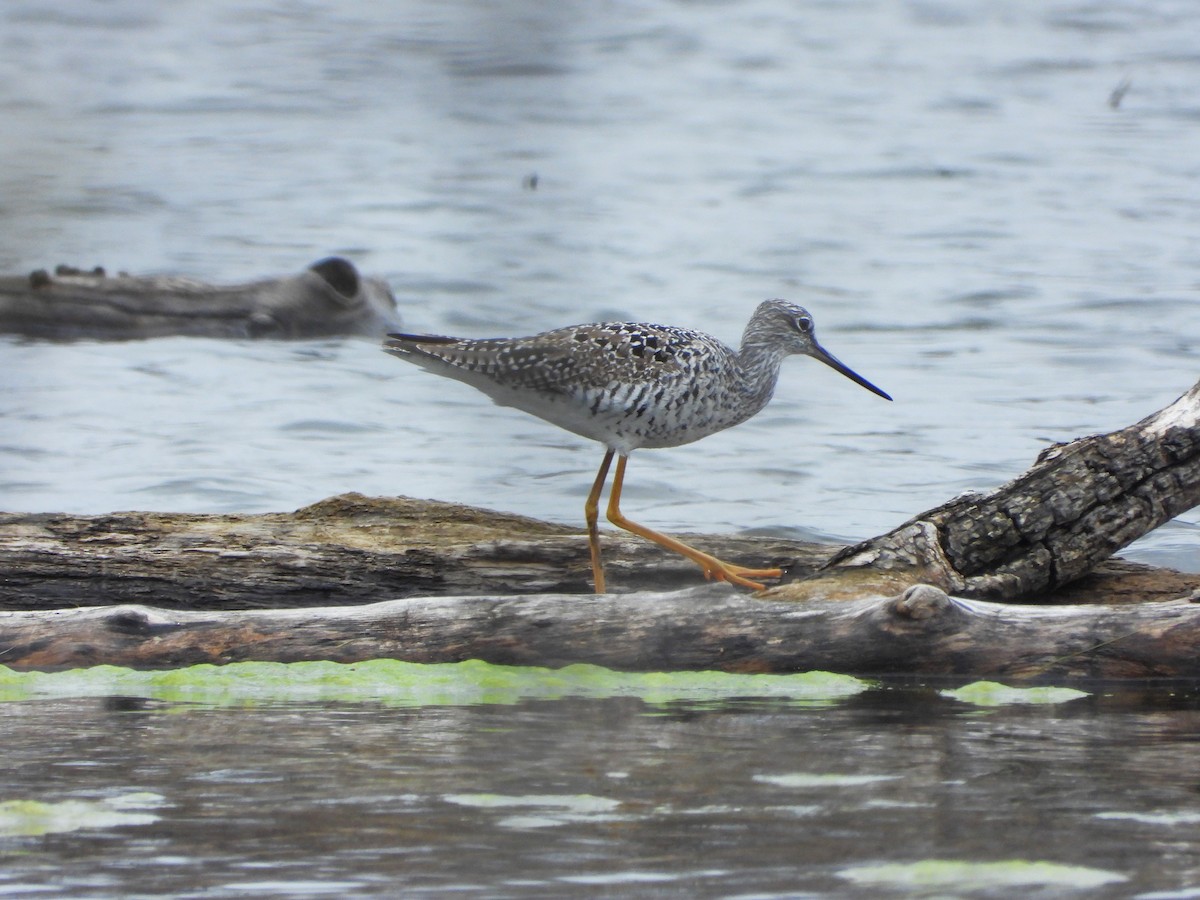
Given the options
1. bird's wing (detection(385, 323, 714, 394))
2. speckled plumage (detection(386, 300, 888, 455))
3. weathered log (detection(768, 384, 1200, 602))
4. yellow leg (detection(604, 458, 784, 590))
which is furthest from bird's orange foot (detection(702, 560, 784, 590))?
bird's wing (detection(385, 323, 714, 394))

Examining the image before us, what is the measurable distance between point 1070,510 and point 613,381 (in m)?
1.95

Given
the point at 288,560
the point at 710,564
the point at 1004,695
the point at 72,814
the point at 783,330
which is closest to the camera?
the point at 72,814

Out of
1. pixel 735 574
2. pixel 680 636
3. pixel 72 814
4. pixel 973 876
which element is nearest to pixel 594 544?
pixel 735 574

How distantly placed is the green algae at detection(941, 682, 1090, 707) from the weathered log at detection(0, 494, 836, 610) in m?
1.27

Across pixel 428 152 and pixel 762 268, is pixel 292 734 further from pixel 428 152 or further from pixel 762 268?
pixel 762 268

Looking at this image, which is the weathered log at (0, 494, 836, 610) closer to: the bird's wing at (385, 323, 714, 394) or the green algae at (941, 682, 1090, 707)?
the bird's wing at (385, 323, 714, 394)

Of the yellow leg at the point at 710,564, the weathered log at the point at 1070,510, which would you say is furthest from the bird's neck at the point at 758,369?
the weathered log at the point at 1070,510

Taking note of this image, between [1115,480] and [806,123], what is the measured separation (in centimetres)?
1528

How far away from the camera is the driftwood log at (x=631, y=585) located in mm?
5219

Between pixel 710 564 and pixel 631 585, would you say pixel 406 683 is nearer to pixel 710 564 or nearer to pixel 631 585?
pixel 631 585

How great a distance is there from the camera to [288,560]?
593 cm

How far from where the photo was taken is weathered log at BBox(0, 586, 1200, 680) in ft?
17.0

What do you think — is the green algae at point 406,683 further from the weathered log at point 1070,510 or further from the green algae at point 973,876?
the green algae at point 973,876

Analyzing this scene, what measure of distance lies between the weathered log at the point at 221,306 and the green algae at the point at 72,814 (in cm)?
781
